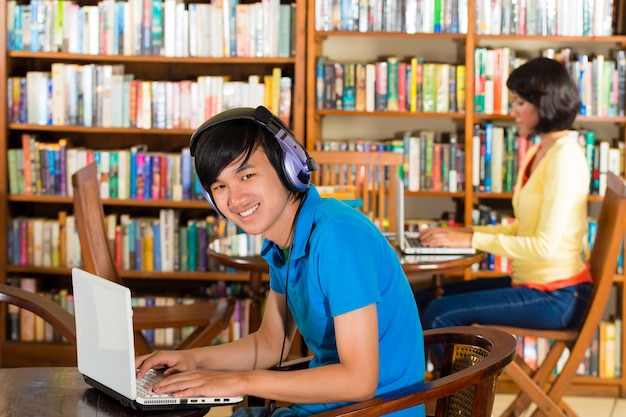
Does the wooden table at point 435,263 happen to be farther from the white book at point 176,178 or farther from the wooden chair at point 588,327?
the white book at point 176,178

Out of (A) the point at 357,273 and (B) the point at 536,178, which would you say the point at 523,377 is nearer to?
(B) the point at 536,178

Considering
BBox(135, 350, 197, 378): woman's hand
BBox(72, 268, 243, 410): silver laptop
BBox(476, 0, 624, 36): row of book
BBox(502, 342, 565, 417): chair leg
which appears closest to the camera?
BBox(72, 268, 243, 410): silver laptop

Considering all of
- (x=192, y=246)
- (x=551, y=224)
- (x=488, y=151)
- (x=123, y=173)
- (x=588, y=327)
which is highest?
(x=488, y=151)

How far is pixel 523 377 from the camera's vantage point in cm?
343

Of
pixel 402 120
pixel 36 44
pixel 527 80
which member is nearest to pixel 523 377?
pixel 527 80

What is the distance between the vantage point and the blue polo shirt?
5.99 feet

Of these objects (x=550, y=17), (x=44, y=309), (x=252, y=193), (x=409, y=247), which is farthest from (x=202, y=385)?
(x=550, y=17)

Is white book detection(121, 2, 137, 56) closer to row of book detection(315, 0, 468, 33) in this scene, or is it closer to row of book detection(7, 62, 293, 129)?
row of book detection(7, 62, 293, 129)

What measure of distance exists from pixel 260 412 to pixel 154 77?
2.97 meters

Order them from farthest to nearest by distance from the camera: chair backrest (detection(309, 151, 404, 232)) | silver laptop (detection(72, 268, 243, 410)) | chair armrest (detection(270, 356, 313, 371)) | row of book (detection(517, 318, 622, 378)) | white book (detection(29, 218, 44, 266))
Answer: white book (detection(29, 218, 44, 266)) < row of book (detection(517, 318, 622, 378)) < chair backrest (detection(309, 151, 404, 232)) < chair armrest (detection(270, 356, 313, 371)) < silver laptop (detection(72, 268, 243, 410))

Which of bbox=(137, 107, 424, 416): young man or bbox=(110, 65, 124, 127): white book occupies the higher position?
bbox=(110, 65, 124, 127): white book

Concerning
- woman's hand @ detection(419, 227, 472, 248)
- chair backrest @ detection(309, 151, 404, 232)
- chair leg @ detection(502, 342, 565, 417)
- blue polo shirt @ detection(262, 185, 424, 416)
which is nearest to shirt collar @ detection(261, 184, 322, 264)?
blue polo shirt @ detection(262, 185, 424, 416)

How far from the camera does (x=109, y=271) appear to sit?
3.36m

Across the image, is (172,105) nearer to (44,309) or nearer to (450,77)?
(450,77)
